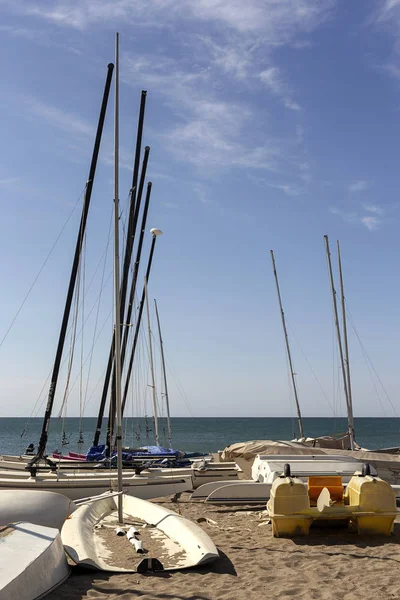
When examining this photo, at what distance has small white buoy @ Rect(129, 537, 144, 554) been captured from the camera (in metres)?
9.14

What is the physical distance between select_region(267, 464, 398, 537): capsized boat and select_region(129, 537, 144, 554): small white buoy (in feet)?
8.34

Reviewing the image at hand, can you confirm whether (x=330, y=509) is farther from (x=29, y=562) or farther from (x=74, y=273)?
(x=74, y=273)

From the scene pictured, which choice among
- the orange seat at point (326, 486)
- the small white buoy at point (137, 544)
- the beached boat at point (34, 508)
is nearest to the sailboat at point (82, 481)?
the beached boat at point (34, 508)

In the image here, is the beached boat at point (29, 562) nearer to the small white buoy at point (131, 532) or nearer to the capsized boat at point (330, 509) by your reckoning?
the small white buoy at point (131, 532)

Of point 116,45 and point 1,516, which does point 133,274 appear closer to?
point 116,45

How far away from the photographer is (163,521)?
10828mm

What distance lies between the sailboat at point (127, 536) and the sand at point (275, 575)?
0.85ft

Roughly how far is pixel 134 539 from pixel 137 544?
38 centimetres

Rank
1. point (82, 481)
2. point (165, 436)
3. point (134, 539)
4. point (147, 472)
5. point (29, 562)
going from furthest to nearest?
point (165, 436)
point (147, 472)
point (82, 481)
point (134, 539)
point (29, 562)

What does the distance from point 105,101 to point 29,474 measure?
12.7 meters

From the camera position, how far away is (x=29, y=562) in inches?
271

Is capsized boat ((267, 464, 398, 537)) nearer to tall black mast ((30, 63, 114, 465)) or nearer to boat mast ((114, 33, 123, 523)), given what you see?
boat mast ((114, 33, 123, 523))

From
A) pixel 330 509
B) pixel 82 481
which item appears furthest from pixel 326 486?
pixel 82 481

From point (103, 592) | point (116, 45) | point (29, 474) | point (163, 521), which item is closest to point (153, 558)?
point (103, 592)
